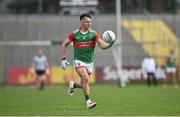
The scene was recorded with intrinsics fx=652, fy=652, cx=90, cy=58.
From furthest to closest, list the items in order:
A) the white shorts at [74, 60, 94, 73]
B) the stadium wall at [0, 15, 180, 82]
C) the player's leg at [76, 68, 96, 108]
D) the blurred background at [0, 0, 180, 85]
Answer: the stadium wall at [0, 15, 180, 82] < the blurred background at [0, 0, 180, 85] < the white shorts at [74, 60, 94, 73] < the player's leg at [76, 68, 96, 108]

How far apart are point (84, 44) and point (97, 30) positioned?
28662mm

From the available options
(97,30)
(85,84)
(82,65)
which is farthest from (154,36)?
(85,84)

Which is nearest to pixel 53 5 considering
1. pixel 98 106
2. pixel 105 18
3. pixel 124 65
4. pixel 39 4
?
pixel 39 4

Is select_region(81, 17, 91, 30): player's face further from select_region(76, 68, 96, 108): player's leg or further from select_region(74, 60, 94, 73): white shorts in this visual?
select_region(76, 68, 96, 108): player's leg

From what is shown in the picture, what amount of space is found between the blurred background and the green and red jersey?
1001 inches

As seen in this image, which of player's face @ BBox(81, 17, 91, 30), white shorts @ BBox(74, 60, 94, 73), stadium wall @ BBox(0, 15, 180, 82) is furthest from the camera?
stadium wall @ BBox(0, 15, 180, 82)

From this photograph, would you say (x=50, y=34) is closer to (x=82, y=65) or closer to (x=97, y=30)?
(x=97, y=30)

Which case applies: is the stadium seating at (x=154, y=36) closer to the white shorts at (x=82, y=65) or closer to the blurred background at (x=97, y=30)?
the blurred background at (x=97, y=30)

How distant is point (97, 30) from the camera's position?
4575cm

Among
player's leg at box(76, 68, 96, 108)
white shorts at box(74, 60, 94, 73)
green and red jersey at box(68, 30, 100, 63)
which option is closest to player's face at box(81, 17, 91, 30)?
green and red jersey at box(68, 30, 100, 63)

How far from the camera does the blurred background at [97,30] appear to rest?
142 feet

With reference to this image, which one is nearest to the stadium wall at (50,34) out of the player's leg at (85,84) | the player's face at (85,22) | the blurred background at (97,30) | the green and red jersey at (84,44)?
the blurred background at (97,30)

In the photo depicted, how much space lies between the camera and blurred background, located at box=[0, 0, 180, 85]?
43.3 metres

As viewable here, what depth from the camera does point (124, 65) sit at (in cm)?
4484
